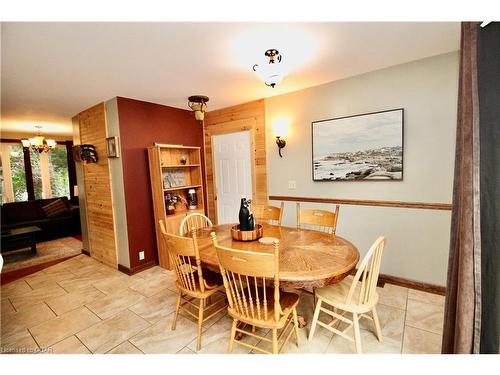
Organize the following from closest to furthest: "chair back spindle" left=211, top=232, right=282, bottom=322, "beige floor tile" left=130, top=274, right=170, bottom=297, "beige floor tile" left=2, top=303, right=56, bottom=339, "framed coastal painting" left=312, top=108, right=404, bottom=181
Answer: "chair back spindle" left=211, top=232, right=282, bottom=322 → "beige floor tile" left=2, top=303, right=56, bottom=339 → "framed coastal painting" left=312, top=108, right=404, bottom=181 → "beige floor tile" left=130, top=274, right=170, bottom=297

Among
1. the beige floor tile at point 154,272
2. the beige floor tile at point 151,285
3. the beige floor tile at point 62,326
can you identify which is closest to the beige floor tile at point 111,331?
the beige floor tile at point 62,326

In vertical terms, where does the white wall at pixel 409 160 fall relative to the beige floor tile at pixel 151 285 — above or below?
above

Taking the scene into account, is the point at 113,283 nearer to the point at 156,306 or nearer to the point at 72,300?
the point at 72,300

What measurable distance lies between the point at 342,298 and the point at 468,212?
1007 mm

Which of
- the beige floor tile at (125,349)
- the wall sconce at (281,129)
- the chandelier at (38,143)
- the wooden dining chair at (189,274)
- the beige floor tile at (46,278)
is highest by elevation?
the chandelier at (38,143)

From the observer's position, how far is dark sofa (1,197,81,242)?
16.1ft

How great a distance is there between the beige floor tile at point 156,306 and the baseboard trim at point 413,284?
2.35 metres

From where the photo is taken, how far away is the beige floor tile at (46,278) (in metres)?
3.04

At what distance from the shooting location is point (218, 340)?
191cm

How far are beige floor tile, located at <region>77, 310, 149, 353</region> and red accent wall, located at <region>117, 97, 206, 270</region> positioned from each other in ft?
3.57

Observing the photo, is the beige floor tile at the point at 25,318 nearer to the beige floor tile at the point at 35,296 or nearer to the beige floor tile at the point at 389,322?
the beige floor tile at the point at 35,296

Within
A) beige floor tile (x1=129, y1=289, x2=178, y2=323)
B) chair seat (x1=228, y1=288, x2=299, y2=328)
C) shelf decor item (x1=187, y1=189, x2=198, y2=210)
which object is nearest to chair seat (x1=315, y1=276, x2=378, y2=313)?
chair seat (x1=228, y1=288, x2=299, y2=328)

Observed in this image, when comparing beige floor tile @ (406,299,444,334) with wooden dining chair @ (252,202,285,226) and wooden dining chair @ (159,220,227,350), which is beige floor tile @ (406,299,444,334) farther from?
wooden dining chair @ (159,220,227,350)

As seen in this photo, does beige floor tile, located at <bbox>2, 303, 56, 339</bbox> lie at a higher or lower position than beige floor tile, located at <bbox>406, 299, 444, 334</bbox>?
lower
